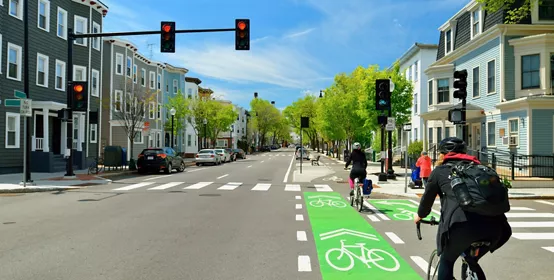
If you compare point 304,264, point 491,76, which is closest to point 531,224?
point 304,264

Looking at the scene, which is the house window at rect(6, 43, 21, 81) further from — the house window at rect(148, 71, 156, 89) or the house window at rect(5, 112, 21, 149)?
the house window at rect(148, 71, 156, 89)

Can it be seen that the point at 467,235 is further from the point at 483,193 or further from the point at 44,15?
the point at 44,15

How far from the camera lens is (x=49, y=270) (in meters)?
5.65

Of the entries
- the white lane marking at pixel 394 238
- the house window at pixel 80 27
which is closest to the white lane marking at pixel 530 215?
the white lane marking at pixel 394 238

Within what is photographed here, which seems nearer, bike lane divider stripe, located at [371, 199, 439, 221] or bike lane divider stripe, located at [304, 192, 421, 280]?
bike lane divider stripe, located at [304, 192, 421, 280]

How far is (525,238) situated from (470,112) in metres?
18.0

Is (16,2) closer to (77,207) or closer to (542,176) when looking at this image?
(77,207)

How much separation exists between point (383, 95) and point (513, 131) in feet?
27.5

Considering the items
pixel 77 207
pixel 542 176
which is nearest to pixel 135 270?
pixel 77 207

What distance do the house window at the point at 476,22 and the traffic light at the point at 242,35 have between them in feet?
53.7

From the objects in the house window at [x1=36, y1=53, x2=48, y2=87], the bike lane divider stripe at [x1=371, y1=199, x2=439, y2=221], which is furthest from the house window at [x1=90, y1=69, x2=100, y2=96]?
the bike lane divider stripe at [x1=371, y1=199, x2=439, y2=221]

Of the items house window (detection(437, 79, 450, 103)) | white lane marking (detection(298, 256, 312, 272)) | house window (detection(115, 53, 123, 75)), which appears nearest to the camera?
white lane marking (detection(298, 256, 312, 272))

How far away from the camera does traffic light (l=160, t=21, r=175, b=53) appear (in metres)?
15.1

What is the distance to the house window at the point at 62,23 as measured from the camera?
2661cm
